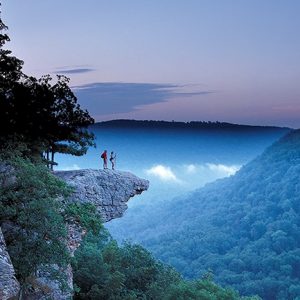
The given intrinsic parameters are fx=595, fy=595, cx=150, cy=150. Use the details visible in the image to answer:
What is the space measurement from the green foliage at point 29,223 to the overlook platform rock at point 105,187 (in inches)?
274

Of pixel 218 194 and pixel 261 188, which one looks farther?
pixel 218 194

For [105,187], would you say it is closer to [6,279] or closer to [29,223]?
[29,223]

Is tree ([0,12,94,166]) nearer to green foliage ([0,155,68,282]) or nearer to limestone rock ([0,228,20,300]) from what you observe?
green foliage ([0,155,68,282])

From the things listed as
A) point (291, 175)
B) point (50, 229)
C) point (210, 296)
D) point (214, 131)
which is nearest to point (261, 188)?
point (291, 175)

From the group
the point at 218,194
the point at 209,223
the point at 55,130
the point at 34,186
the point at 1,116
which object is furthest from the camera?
the point at 218,194

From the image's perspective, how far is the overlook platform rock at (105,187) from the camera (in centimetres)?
2514

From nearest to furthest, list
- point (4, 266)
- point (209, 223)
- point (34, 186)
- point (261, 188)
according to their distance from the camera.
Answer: point (4, 266) → point (34, 186) → point (209, 223) → point (261, 188)

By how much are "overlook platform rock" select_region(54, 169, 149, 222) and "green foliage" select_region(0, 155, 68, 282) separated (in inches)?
274

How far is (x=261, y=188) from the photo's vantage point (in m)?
160

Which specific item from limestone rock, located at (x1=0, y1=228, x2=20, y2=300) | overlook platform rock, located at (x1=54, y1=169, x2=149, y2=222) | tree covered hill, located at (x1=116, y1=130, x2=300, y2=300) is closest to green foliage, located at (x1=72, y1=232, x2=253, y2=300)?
overlook platform rock, located at (x1=54, y1=169, x2=149, y2=222)

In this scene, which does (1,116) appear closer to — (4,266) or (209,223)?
(4,266)

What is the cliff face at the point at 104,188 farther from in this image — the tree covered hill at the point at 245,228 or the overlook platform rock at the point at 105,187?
the tree covered hill at the point at 245,228

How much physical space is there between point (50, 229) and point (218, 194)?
161213 millimetres

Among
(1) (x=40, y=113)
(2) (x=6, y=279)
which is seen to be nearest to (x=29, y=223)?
(2) (x=6, y=279)
